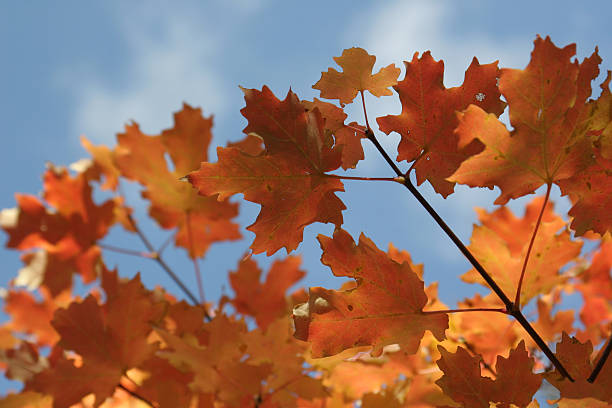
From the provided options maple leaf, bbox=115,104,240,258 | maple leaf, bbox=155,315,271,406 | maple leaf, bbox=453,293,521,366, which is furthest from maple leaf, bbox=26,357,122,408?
maple leaf, bbox=453,293,521,366

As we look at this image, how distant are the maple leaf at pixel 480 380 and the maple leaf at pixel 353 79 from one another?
1.58 ft

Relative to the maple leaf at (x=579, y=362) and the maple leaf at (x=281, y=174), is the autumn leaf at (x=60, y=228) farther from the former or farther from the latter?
the maple leaf at (x=579, y=362)

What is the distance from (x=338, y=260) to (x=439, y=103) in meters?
0.33

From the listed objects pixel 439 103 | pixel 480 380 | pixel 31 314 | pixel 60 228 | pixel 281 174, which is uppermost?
pixel 60 228

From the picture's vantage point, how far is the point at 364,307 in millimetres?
946

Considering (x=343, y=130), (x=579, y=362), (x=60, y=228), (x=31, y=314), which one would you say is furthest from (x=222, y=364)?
(x=31, y=314)

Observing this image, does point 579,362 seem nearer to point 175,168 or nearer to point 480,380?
point 480,380

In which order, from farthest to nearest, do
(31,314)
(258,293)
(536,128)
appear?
1. (31,314)
2. (258,293)
3. (536,128)

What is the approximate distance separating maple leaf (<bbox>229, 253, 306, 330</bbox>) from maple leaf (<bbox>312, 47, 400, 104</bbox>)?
134 centimetres

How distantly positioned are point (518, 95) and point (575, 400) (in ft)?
1.52

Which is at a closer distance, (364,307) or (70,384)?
(364,307)

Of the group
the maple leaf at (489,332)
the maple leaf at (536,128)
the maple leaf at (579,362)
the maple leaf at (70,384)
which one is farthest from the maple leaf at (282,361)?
the maple leaf at (536,128)

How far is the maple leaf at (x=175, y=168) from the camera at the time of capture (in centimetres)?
212

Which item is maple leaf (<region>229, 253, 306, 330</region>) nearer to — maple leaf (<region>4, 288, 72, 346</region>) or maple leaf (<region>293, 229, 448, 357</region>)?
maple leaf (<region>4, 288, 72, 346</region>)
